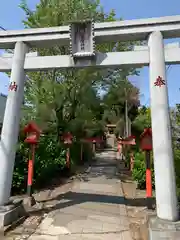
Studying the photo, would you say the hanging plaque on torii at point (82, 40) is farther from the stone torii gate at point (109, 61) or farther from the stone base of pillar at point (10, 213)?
the stone base of pillar at point (10, 213)

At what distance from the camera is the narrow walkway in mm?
4574

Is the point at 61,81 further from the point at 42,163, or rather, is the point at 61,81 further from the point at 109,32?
the point at 109,32

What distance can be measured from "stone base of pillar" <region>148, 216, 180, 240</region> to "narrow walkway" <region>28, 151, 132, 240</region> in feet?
2.30

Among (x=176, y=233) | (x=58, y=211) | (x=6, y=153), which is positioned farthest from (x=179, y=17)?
(x=58, y=211)

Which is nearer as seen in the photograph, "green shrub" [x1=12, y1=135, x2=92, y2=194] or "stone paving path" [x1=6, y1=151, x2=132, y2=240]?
"stone paving path" [x1=6, y1=151, x2=132, y2=240]

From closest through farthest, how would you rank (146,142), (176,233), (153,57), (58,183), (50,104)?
(176,233) < (153,57) < (146,142) < (58,183) < (50,104)

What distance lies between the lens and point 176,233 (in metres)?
3.93

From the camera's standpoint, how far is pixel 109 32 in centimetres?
546

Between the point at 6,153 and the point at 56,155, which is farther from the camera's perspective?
the point at 56,155

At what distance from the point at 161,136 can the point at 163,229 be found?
1.89 meters

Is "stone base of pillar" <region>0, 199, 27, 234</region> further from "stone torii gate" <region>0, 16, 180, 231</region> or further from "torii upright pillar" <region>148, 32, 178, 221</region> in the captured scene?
A: "torii upright pillar" <region>148, 32, 178, 221</region>

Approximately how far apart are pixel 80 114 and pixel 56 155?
3.40m

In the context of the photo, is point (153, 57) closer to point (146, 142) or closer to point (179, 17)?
point (179, 17)

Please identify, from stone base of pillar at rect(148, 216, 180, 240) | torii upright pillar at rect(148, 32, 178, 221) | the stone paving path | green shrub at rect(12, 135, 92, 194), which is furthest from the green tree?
stone base of pillar at rect(148, 216, 180, 240)
